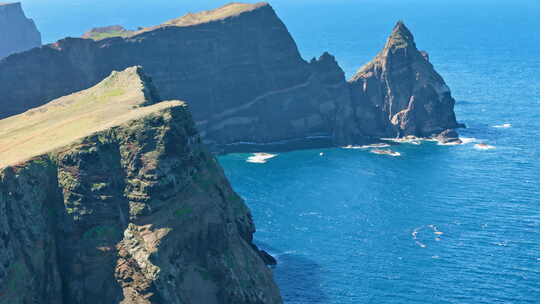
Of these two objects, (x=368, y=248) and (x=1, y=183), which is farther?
(x=368, y=248)

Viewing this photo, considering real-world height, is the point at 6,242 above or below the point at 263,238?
above

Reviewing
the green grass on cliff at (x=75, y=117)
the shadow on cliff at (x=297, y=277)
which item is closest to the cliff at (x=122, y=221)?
the green grass on cliff at (x=75, y=117)

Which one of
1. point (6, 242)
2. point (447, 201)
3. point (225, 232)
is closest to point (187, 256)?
point (225, 232)

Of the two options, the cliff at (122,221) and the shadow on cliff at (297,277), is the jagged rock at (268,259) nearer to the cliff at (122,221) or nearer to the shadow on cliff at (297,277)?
the shadow on cliff at (297,277)

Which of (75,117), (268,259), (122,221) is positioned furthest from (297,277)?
(75,117)

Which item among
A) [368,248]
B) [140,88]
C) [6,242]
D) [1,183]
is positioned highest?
[140,88]

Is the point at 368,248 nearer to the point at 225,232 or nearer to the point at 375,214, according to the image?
the point at 375,214

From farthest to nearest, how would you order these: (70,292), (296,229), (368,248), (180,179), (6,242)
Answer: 1. (296,229)
2. (368,248)
3. (180,179)
4. (70,292)
5. (6,242)
